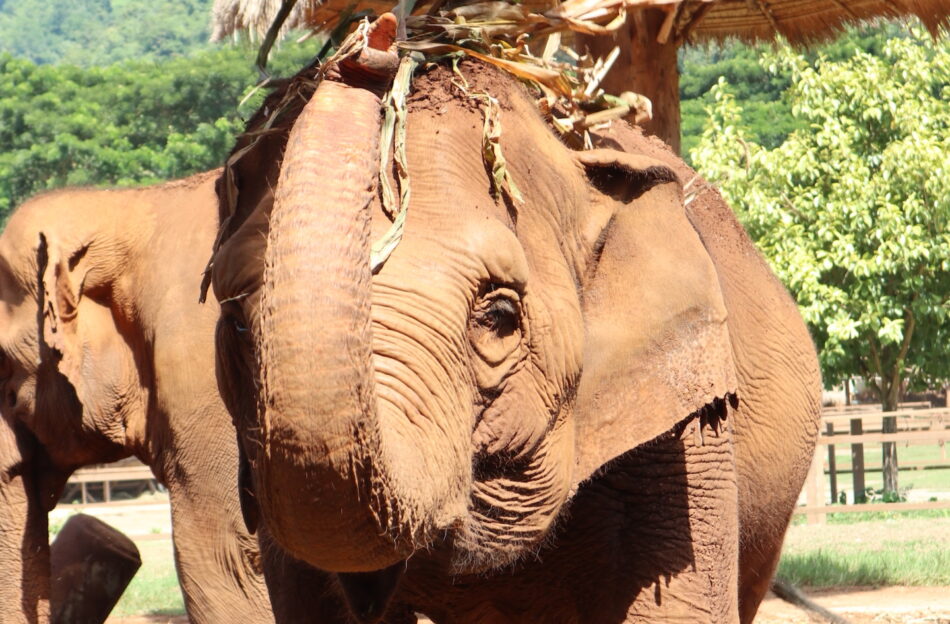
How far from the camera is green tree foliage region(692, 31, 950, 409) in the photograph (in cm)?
1508

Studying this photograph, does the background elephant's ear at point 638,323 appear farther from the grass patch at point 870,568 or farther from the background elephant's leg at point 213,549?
the grass patch at point 870,568

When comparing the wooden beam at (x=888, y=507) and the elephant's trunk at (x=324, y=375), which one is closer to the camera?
the elephant's trunk at (x=324, y=375)

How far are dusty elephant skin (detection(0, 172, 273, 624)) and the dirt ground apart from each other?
3.08 m

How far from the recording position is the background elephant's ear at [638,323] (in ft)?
9.84

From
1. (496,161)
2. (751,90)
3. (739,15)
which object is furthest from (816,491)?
(751,90)

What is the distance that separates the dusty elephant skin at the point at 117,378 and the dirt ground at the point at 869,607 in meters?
3.08

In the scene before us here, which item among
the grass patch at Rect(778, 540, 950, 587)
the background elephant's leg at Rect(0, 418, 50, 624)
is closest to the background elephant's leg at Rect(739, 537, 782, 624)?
the background elephant's leg at Rect(0, 418, 50, 624)

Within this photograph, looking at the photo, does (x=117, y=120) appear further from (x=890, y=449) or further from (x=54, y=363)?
(x=54, y=363)

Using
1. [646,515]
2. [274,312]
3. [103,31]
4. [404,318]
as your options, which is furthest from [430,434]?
[103,31]

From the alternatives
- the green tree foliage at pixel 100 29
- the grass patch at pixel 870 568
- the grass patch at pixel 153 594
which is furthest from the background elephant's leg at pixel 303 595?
the green tree foliage at pixel 100 29

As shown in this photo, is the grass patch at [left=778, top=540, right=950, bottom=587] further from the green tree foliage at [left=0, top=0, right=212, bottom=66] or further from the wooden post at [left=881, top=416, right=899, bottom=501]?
the green tree foliage at [left=0, top=0, right=212, bottom=66]

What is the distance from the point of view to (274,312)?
6.72ft

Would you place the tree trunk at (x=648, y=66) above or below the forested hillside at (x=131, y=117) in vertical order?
below

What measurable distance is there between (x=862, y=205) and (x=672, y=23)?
8.63m
